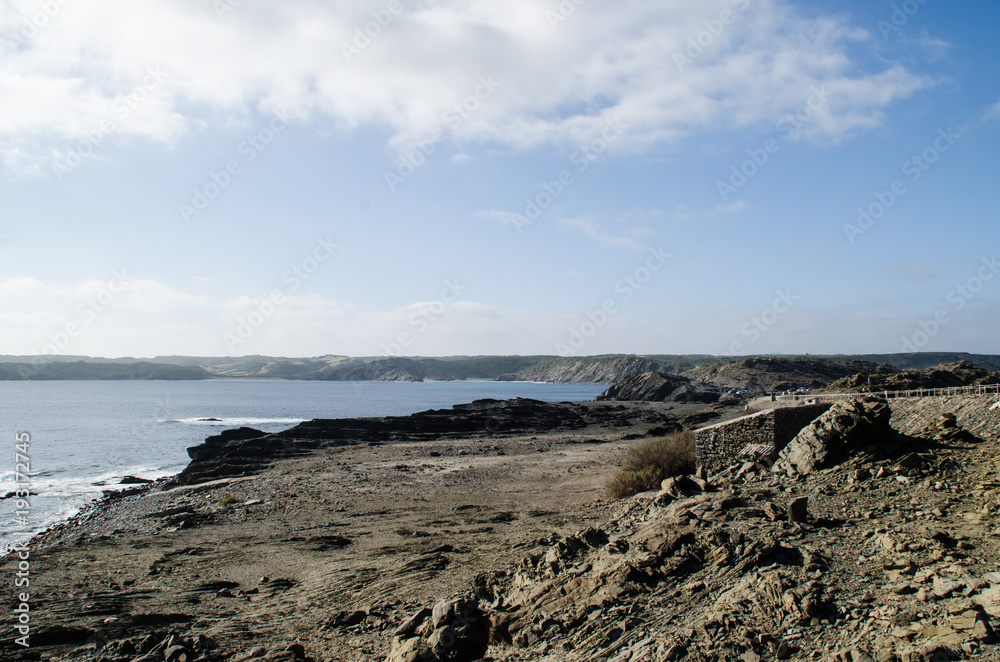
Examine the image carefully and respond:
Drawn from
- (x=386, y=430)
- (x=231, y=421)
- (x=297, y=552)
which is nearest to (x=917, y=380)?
(x=386, y=430)

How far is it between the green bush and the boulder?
574 centimetres

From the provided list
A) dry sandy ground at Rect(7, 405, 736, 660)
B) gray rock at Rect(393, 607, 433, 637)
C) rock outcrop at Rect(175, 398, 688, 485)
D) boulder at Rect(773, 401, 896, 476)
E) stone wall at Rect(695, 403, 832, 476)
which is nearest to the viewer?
gray rock at Rect(393, 607, 433, 637)

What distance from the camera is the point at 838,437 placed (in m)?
12.1

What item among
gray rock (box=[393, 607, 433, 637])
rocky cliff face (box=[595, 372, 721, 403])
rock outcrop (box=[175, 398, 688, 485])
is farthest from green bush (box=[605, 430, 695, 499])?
rocky cliff face (box=[595, 372, 721, 403])

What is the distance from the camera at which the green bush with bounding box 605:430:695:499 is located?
1859 centimetres

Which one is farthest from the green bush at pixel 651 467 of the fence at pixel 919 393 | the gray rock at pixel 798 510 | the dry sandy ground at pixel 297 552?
the gray rock at pixel 798 510

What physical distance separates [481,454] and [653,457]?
61.6ft

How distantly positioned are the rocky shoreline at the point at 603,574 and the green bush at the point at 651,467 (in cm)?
137

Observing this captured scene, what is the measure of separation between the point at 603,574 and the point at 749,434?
950 centimetres

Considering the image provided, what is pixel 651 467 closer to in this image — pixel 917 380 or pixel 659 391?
pixel 917 380

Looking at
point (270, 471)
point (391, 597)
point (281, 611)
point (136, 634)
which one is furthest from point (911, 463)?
point (270, 471)

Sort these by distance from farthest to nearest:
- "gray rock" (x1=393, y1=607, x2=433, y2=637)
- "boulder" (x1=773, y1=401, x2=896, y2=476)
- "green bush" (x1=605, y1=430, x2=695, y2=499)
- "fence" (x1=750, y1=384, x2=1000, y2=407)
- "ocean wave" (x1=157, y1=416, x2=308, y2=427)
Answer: "ocean wave" (x1=157, y1=416, x2=308, y2=427) → "fence" (x1=750, y1=384, x2=1000, y2=407) → "green bush" (x1=605, y1=430, x2=695, y2=499) → "boulder" (x1=773, y1=401, x2=896, y2=476) → "gray rock" (x1=393, y1=607, x2=433, y2=637)

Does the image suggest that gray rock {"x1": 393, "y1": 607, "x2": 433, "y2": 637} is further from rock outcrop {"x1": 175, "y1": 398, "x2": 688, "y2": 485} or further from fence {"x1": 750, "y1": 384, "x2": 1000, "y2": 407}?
rock outcrop {"x1": 175, "y1": 398, "x2": 688, "y2": 485}

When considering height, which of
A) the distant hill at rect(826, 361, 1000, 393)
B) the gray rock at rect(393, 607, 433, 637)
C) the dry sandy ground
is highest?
the distant hill at rect(826, 361, 1000, 393)
